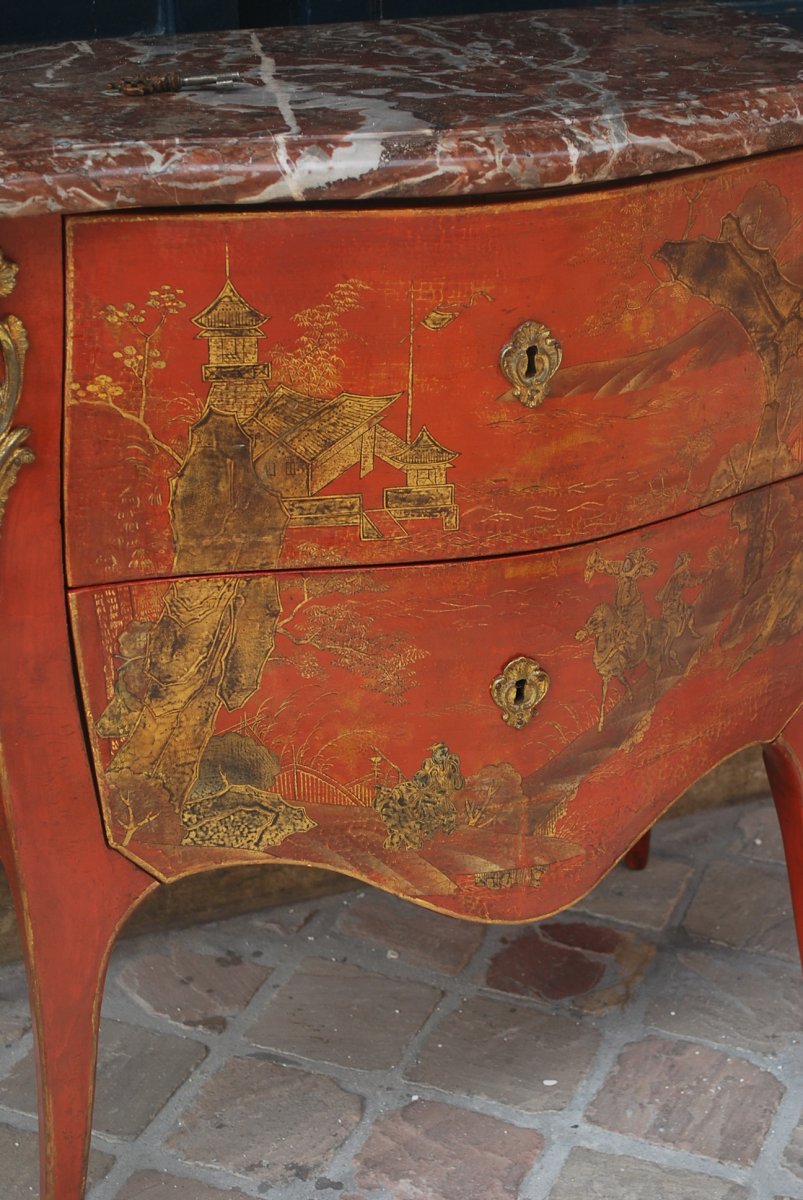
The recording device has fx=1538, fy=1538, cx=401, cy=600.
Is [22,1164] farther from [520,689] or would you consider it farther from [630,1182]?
[520,689]

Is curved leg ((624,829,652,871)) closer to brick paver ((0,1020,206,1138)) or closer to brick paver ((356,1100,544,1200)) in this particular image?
brick paver ((356,1100,544,1200))

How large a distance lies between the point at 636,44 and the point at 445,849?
888 millimetres

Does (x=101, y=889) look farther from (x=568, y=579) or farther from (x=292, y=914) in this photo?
(x=292, y=914)

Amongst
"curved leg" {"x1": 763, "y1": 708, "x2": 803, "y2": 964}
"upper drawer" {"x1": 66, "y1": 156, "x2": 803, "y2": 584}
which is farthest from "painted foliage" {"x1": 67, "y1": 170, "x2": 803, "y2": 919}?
"curved leg" {"x1": 763, "y1": 708, "x2": 803, "y2": 964}

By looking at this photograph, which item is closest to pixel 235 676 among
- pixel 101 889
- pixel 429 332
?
pixel 101 889

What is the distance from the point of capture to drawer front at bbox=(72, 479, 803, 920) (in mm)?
1453

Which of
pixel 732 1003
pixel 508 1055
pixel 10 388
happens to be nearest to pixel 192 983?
pixel 508 1055

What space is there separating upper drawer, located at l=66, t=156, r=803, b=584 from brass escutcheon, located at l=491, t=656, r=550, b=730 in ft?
0.43

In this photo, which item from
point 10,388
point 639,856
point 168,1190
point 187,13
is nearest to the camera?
point 10,388

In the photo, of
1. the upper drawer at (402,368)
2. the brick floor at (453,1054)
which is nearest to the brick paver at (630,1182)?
the brick floor at (453,1054)

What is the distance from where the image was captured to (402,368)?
53.5 inches

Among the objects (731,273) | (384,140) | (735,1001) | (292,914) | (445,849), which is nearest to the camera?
(384,140)

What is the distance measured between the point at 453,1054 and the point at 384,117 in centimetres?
123

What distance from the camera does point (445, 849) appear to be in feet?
5.21
